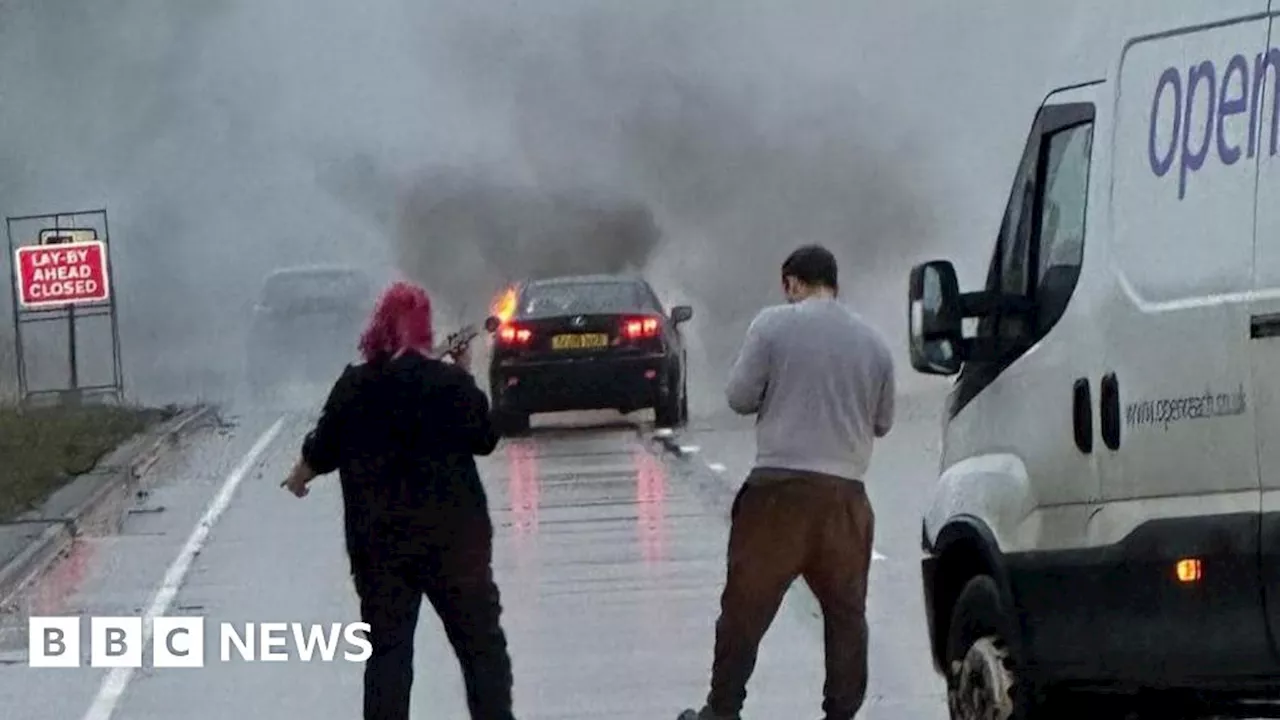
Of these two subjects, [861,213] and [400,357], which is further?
[861,213]

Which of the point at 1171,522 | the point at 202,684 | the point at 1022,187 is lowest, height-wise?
the point at 202,684

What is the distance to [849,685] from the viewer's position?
8.73 meters

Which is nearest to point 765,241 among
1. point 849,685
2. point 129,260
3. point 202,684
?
point 129,260

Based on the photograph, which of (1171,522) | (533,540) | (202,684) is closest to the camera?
(1171,522)

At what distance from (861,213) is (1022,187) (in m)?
30.7

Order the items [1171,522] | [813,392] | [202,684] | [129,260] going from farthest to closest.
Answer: [129,260] → [202,684] → [813,392] → [1171,522]

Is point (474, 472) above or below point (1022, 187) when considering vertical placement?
below

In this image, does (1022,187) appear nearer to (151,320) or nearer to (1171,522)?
(1171,522)

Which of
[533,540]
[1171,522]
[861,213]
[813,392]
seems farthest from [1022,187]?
[861,213]

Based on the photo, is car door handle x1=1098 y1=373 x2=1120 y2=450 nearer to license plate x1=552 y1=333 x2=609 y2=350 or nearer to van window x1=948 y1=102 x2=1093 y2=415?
van window x1=948 y1=102 x2=1093 y2=415

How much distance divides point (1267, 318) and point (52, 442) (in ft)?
58.5

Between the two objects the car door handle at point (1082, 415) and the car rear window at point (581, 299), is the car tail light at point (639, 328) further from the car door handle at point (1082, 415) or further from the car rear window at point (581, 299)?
the car door handle at point (1082, 415)

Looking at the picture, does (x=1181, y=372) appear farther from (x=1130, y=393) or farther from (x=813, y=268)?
(x=813, y=268)

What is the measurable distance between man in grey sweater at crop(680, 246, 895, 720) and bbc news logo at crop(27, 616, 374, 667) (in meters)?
3.55
